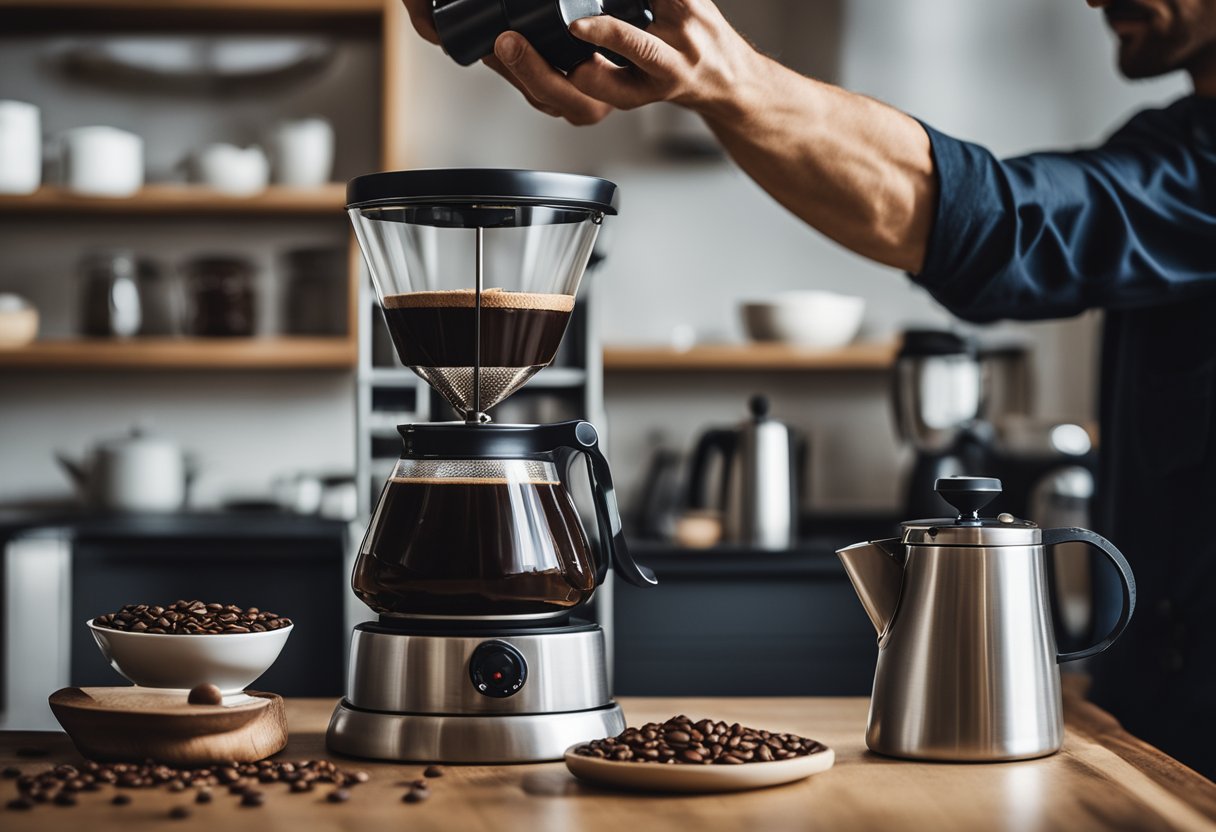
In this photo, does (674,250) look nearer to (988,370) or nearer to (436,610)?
(988,370)

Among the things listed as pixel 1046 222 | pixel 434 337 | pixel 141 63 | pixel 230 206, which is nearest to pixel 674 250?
pixel 230 206

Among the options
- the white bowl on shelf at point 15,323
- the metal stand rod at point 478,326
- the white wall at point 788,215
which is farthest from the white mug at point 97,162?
the metal stand rod at point 478,326

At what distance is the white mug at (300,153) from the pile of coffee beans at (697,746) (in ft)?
7.50

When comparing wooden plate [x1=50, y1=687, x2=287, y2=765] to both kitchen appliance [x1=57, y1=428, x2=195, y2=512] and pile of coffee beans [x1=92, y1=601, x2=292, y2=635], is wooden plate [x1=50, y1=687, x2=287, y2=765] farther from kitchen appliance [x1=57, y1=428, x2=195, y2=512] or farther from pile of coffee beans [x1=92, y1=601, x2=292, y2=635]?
kitchen appliance [x1=57, y1=428, x2=195, y2=512]

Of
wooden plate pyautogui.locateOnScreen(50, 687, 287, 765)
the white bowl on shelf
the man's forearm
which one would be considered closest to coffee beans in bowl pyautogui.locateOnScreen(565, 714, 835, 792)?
wooden plate pyautogui.locateOnScreen(50, 687, 287, 765)

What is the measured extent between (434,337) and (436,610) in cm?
20

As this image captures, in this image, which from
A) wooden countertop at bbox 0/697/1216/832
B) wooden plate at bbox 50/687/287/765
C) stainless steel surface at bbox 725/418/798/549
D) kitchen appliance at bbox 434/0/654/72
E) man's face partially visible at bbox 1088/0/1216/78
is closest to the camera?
wooden countertop at bbox 0/697/1216/832

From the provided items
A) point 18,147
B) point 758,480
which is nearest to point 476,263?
point 758,480

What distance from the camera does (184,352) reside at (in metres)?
2.95

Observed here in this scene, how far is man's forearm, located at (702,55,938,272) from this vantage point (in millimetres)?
1118

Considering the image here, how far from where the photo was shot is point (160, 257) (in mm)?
3217

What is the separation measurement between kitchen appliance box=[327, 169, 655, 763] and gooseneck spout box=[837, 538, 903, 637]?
0.16m

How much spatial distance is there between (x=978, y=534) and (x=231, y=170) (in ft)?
7.74

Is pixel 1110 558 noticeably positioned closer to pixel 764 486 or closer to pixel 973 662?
pixel 973 662
